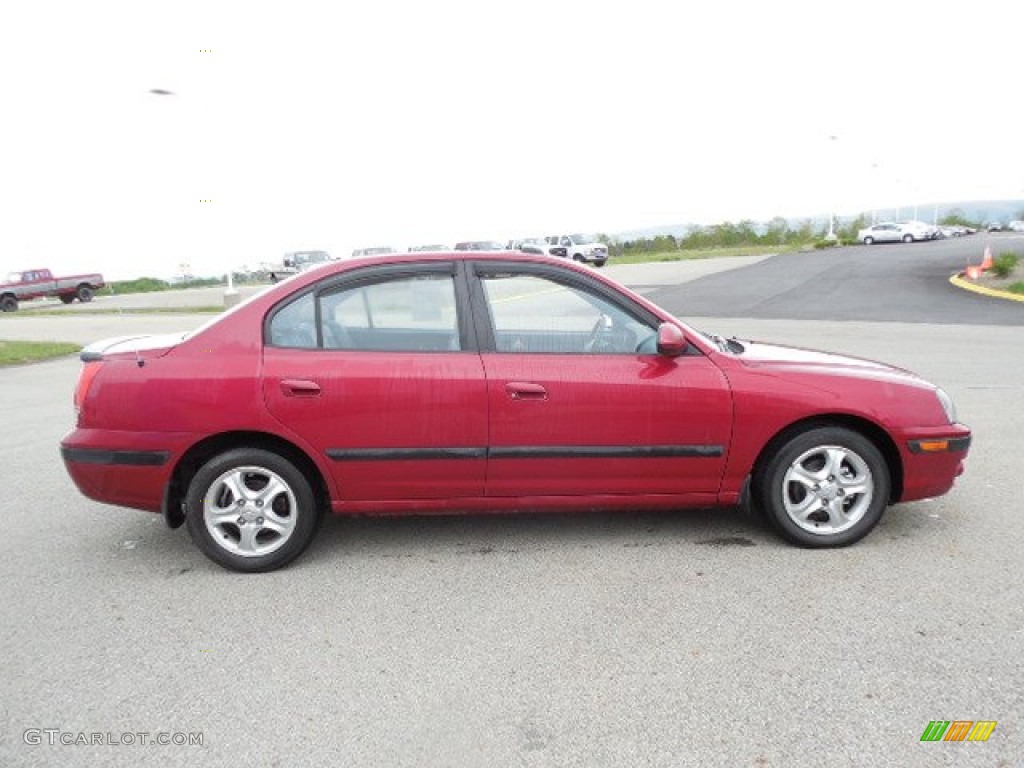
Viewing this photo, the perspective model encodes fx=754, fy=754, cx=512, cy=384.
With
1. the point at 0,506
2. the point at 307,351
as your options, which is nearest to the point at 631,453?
the point at 307,351

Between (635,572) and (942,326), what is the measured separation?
39.2 ft

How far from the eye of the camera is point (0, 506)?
16.4 feet

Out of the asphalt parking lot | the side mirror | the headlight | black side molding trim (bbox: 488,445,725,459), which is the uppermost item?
the side mirror

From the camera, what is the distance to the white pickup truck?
4084 cm

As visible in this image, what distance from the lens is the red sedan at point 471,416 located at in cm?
373

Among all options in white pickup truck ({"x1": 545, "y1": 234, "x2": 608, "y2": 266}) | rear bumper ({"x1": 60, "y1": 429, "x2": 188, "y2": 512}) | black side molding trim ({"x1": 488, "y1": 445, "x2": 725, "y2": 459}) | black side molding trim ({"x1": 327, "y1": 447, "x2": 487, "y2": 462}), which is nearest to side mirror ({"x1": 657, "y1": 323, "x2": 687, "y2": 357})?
black side molding trim ({"x1": 488, "y1": 445, "x2": 725, "y2": 459})

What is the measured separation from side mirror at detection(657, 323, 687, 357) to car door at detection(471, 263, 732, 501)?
78 millimetres

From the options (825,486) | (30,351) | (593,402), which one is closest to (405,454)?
(593,402)

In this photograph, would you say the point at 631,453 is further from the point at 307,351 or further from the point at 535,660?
the point at 307,351

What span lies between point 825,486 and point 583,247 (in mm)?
38438

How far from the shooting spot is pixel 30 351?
1320 cm

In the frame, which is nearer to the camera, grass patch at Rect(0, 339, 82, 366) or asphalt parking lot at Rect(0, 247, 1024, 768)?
asphalt parking lot at Rect(0, 247, 1024, 768)

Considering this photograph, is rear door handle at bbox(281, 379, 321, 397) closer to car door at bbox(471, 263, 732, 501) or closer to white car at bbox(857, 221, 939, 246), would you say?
car door at bbox(471, 263, 732, 501)

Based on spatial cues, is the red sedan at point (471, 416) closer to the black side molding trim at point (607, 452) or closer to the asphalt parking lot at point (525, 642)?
the black side molding trim at point (607, 452)
